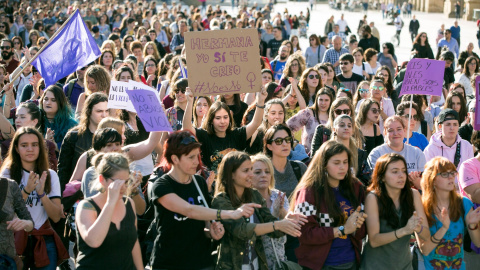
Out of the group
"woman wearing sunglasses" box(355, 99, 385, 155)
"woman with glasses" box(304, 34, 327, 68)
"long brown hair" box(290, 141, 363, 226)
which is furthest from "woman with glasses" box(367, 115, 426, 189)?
A: "woman with glasses" box(304, 34, 327, 68)

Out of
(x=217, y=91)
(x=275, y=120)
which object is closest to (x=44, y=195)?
(x=217, y=91)

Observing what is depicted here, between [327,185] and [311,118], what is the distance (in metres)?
3.17

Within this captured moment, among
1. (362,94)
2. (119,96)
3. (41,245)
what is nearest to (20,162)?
(41,245)

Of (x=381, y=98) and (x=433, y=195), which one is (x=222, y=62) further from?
(x=381, y=98)

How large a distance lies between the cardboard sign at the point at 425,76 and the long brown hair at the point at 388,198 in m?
3.75

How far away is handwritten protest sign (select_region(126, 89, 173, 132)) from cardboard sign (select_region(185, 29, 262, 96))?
3.76ft

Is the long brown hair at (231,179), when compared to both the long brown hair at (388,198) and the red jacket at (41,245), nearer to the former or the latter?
the long brown hair at (388,198)

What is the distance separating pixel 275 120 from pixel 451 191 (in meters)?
2.41

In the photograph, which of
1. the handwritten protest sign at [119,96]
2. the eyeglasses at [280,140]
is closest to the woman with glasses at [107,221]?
the eyeglasses at [280,140]

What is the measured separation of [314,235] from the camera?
5.12 metres

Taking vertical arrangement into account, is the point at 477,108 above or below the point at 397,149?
above

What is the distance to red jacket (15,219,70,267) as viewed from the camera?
5.50 m

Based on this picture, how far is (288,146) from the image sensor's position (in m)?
6.31

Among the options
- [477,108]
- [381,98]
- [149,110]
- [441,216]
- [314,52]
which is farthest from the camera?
[314,52]
